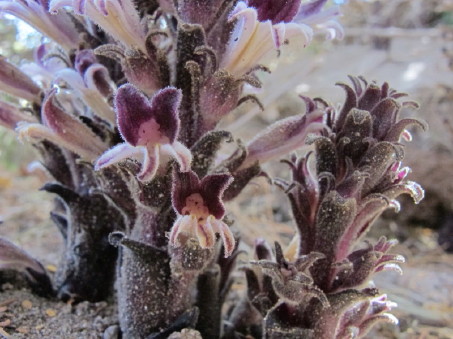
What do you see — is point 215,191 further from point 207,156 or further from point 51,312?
point 51,312

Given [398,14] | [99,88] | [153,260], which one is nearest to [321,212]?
[153,260]

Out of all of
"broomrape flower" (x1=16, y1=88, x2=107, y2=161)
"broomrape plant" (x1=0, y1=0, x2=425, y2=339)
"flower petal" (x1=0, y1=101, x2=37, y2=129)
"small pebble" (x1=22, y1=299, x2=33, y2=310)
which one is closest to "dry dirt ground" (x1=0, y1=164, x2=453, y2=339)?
"small pebble" (x1=22, y1=299, x2=33, y2=310)

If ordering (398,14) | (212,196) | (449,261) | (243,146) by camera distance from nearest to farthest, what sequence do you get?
(212,196) < (243,146) < (449,261) < (398,14)

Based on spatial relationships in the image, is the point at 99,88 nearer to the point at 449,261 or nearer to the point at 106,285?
the point at 106,285

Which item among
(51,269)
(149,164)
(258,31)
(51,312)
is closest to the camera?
(149,164)

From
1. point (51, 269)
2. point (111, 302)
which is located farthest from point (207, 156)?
point (51, 269)

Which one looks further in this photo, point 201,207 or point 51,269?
point 51,269

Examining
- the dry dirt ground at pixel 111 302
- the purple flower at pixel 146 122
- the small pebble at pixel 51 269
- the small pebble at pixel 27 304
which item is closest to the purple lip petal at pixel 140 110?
the purple flower at pixel 146 122

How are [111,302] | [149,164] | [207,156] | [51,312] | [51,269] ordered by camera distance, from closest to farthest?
[149,164]
[207,156]
[51,312]
[111,302]
[51,269]
